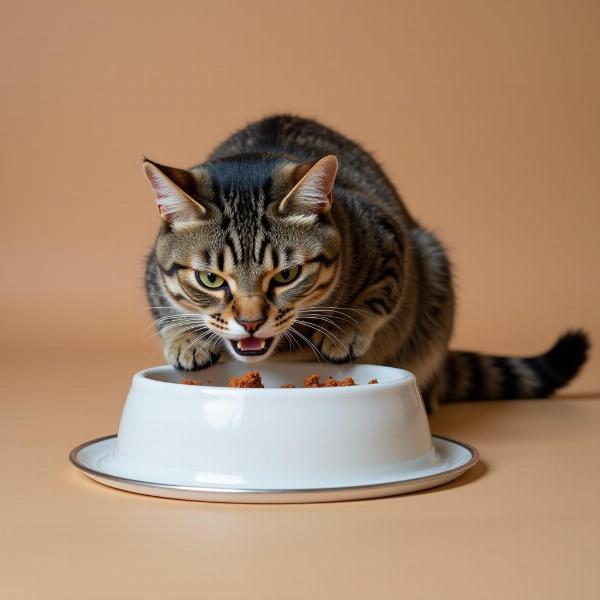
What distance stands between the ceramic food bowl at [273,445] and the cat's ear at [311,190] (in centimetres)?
41

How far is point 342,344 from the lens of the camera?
2334mm

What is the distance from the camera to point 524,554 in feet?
5.28

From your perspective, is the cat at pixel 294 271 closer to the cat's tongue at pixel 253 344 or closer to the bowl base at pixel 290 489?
the cat's tongue at pixel 253 344

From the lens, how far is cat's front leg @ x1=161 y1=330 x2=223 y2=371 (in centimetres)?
228

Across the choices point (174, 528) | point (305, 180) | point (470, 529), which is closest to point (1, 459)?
point (174, 528)

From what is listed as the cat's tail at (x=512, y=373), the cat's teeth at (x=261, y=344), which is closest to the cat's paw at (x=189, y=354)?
the cat's teeth at (x=261, y=344)

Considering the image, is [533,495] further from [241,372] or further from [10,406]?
[10,406]

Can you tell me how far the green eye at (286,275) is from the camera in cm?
214

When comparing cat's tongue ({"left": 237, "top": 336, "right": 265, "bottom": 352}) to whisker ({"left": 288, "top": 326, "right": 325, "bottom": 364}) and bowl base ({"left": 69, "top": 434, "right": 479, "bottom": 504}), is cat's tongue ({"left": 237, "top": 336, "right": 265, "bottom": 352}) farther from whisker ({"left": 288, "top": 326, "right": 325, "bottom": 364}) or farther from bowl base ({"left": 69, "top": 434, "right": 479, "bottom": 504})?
bowl base ({"left": 69, "top": 434, "right": 479, "bottom": 504})

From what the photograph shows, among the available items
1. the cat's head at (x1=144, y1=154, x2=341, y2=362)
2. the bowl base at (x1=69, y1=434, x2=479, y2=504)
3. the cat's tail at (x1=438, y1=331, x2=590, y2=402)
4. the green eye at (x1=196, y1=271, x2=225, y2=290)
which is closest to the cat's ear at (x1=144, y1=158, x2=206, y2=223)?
the cat's head at (x1=144, y1=154, x2=341, y2=362)

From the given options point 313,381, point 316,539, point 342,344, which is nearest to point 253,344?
point 313,381

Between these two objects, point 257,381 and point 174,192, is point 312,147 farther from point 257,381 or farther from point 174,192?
point 257,381

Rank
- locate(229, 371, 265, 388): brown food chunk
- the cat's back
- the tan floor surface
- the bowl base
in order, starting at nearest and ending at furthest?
the tan floor surface
the bowl base
locate(229, 371, 265, 388): brown food chunk
the cat's back

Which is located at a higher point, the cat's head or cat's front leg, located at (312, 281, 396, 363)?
the cat's head
